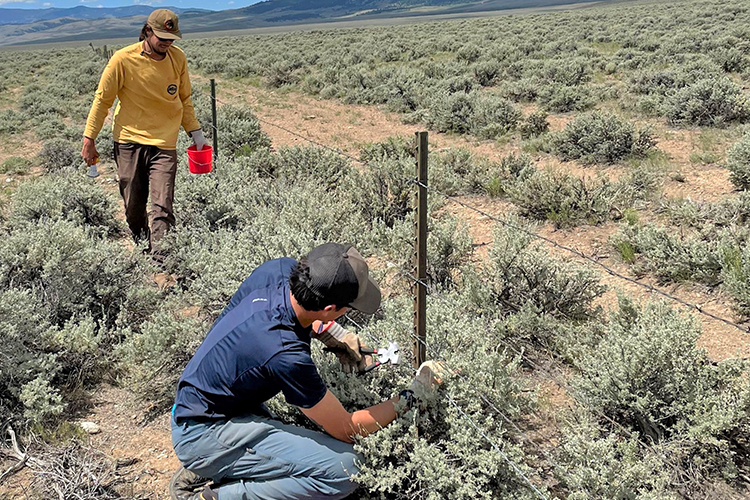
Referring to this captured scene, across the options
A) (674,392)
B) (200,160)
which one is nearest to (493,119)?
(200,160)

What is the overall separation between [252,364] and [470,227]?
4.31 m

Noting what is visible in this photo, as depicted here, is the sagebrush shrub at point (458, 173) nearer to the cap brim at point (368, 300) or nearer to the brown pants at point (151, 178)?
the brown pants at point (151, 178)

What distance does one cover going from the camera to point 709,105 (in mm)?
9070

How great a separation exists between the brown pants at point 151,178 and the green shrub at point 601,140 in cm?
564

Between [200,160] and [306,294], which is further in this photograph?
[200,160]

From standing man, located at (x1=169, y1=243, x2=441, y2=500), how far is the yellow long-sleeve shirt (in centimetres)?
286

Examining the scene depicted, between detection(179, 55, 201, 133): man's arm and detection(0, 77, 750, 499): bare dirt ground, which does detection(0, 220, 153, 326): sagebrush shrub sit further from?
detection(179, 55, 201, 133): man's arm

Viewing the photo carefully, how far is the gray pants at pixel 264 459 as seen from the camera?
2.41 meters

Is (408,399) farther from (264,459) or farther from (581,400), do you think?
(581,400)

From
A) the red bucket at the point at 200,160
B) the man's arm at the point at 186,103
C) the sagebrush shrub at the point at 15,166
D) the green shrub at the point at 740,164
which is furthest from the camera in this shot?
the sagebrush shrub at the point at 15,166

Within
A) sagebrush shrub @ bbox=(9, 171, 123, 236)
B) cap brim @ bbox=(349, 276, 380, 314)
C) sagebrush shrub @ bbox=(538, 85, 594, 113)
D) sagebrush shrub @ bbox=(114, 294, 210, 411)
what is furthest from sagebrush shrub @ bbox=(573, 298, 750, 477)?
sagebrush shrub @ bbox=(538, 85, 594, 113)

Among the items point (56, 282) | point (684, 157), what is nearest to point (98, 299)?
point (56, 282)

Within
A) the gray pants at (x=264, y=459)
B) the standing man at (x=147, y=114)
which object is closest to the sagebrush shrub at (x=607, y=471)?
the gray pants at (x=264, y=459)

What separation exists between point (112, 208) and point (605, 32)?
72.3 feet
